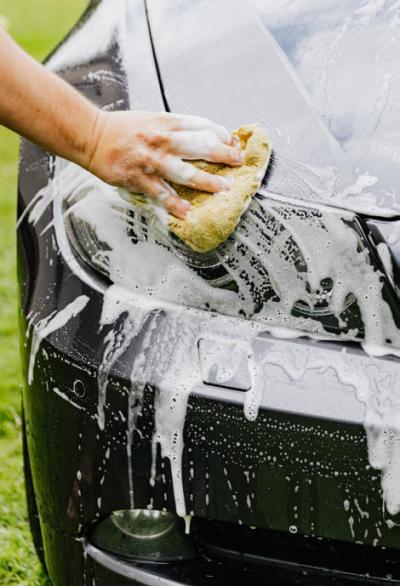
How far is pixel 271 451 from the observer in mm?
1759

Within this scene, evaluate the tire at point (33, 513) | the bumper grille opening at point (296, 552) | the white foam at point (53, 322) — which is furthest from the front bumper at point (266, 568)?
the tire at point (33, 513)

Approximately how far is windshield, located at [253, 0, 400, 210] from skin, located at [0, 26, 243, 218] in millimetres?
221

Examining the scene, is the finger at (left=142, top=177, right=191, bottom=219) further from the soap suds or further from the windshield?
the windshield

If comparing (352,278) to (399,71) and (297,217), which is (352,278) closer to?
(297,217)

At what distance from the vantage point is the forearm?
6.07 ft

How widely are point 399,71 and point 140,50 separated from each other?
1.84 ft

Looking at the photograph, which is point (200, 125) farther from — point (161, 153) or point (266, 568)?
point (266, 568)

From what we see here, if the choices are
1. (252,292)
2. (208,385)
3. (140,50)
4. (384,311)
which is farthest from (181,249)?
(140,50)

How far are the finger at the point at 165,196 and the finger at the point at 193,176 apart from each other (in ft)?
0.08

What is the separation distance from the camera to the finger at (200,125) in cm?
191

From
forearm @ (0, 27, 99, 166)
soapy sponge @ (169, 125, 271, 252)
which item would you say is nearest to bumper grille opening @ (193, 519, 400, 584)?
soapy sponge @ (169, 125, 271, 252)

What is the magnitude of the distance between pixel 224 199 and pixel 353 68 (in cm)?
39

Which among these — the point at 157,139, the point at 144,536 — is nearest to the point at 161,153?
the point at 157,139

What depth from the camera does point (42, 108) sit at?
189 cm
